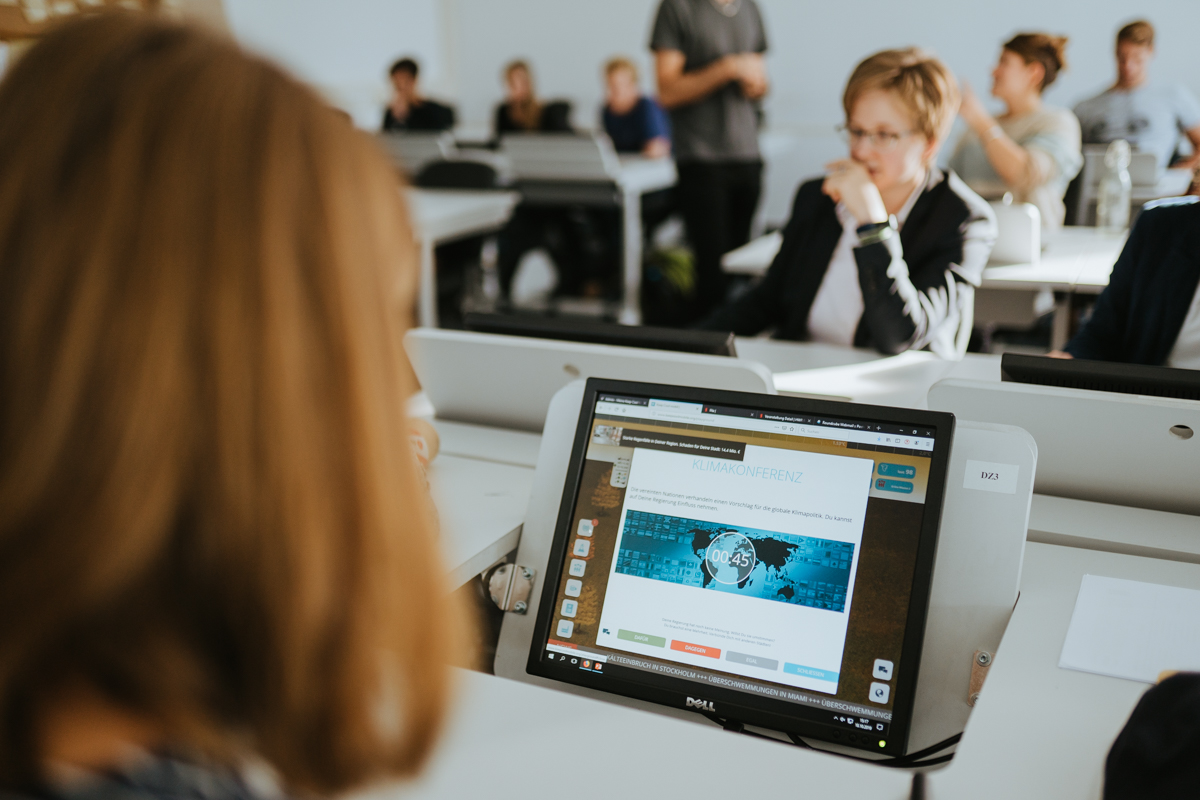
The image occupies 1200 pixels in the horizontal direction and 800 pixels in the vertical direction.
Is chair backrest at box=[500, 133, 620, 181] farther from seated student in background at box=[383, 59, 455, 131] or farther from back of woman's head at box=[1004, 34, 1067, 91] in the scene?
back of woman's head at box=[1004, 34, 1067, 91]

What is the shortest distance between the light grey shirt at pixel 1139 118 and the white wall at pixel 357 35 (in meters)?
4.20

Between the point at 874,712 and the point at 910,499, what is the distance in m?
0.21

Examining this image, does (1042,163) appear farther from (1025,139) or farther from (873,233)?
(873,233)

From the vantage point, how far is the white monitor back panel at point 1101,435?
1157 millimetres

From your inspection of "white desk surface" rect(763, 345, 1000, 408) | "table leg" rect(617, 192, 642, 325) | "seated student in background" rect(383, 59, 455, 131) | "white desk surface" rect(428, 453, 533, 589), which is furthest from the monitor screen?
"seated student in background" rect(383, 59, 455, 131)

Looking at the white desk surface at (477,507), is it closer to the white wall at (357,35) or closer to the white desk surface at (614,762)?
the white desk surface at (614,762)

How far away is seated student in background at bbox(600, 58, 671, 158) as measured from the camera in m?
6.07

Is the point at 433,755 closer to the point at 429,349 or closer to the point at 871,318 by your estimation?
the point at 429,349

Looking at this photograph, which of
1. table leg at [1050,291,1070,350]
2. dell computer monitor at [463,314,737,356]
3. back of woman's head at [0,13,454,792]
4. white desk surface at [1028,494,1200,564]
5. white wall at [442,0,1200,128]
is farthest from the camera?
white wall at [442,0,1200,128]

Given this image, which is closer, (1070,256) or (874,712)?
(874,712)

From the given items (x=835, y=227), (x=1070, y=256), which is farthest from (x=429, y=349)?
(x=1070, y=256)

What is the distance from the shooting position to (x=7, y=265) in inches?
16.3

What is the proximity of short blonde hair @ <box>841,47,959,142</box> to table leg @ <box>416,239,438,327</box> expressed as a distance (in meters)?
2.19

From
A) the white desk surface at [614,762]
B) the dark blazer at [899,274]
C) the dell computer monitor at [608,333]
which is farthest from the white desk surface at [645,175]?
the white desk surface at [614,762]
